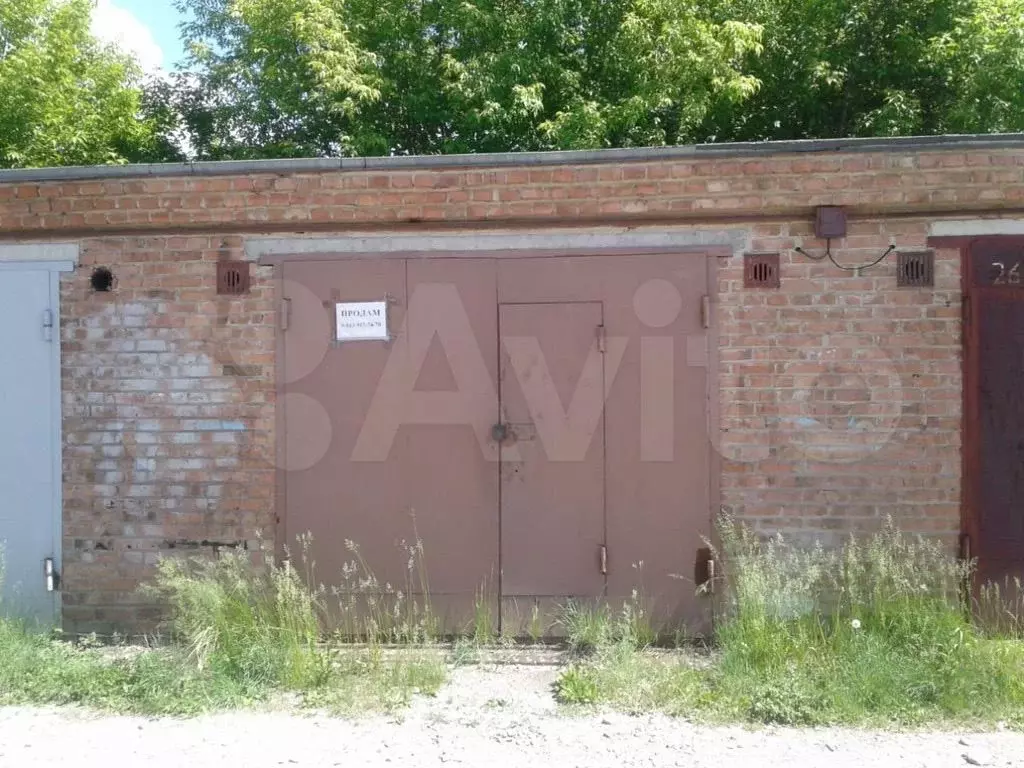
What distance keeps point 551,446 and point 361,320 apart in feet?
4.42

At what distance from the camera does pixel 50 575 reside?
5.43m

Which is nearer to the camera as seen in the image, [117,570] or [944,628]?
[944,628]

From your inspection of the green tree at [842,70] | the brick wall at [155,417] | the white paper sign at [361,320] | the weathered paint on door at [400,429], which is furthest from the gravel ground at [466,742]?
the green tree at [842,70]

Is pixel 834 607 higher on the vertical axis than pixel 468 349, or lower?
lower

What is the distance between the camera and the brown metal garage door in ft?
16.9

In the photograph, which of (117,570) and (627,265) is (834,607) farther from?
(117,570)

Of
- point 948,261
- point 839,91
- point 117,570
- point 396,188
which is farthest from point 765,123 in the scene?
point 117,570

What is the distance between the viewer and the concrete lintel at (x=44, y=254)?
548 centimetres

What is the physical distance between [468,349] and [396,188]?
41.2 inches

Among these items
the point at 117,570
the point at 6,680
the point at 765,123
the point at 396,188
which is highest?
the point at 765,123

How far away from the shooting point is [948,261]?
5055 mm

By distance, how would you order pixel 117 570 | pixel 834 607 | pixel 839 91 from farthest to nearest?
pixel 839 91 → pixel 117 570 → pixel 834 607

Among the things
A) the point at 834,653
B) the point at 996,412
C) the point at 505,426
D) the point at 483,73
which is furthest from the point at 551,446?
the point at 483,73

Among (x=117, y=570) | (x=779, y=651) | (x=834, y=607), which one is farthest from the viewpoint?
(x=117, y=570)
